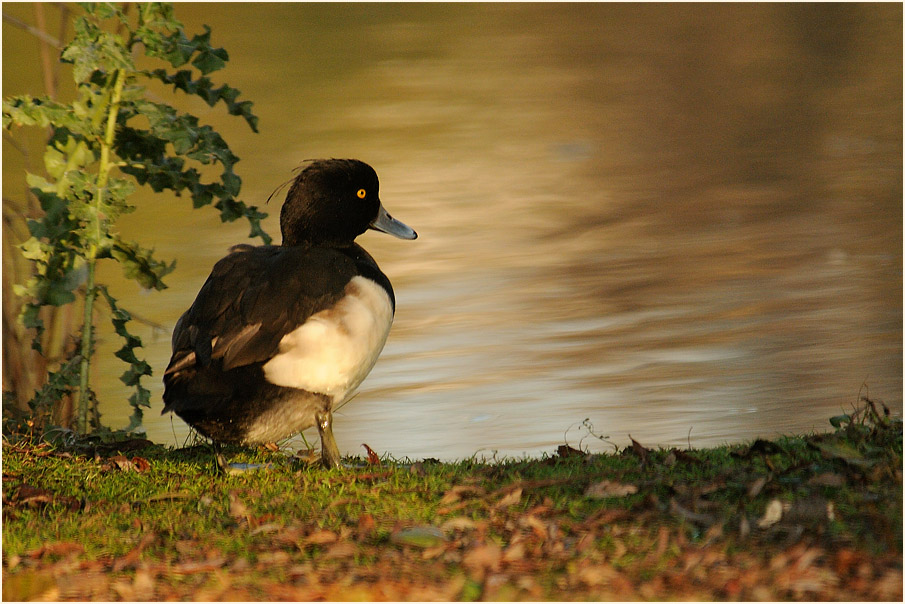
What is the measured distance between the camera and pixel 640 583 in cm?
301

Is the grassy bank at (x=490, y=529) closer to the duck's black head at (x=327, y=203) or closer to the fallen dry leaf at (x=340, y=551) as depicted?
the fallen dry leaf at (x=340, y=551)

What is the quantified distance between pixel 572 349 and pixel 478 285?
1.69m

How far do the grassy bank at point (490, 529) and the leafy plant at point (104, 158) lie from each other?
904 millimetres

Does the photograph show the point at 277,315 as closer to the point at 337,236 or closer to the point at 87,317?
the point at 337,236

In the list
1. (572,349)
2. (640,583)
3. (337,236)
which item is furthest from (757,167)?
(640,583)

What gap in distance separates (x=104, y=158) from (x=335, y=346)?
1522mm

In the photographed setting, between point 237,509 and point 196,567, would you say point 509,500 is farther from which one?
point 196,567

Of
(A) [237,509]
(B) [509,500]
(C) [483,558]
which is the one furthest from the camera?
(A) [237,509]

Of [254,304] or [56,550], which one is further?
[254,304]

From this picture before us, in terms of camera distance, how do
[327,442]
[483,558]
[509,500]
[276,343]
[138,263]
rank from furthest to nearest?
[138,263]
[327,442]
[276,343]
[509,500]
[483,558]

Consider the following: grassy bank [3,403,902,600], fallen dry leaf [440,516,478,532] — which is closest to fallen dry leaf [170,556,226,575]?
grassy bank [3,403,902,600]

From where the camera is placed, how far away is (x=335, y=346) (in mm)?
4520

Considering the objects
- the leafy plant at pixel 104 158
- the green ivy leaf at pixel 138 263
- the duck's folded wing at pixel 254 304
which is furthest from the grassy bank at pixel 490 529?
the green ivy leaf at pixel 138 263

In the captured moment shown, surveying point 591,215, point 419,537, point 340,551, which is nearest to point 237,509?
point 340,551
